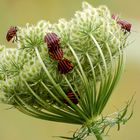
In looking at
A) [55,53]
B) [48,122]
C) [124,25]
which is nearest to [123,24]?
[124,25]

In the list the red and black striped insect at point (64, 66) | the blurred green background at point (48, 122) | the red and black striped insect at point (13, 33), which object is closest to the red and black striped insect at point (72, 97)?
the red and black striped insect at point (64, 66)

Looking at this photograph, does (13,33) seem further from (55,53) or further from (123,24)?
(123,24)

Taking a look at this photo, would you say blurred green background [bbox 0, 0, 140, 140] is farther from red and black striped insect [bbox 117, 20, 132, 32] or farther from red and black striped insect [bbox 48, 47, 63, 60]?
red and black striped insect [bbox 48, 47, 63, 60]

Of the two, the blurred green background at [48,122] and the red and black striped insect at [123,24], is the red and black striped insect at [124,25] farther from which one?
the blurred green background at [48,122]

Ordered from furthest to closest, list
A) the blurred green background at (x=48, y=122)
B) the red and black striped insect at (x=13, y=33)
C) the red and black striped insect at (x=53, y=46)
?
the blurred green background at (x=48, y=122) < the red and black striped insect at (x=13, y=33) < the red and black striped insect at (x=53, y=46)

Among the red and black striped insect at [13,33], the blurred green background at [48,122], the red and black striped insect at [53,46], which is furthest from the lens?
the blurred green background at [48,122]

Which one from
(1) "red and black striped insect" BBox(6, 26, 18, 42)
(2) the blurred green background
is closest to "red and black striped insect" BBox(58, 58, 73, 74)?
(1) "red and black striped insect" BBox(6, 26, 18, 42)
